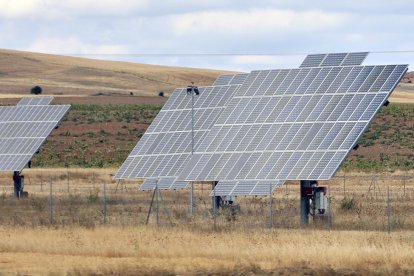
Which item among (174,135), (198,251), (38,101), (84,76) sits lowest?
(198,251)

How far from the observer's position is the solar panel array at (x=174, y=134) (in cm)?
5553

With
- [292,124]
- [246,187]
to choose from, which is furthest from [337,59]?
[246,187]

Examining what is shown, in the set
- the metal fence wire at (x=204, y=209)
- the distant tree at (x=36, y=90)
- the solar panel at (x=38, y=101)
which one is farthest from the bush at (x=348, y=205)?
the distant tree at (x=36, y=90)

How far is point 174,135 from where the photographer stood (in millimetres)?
58031

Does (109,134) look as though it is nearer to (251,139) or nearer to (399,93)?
(399,93)

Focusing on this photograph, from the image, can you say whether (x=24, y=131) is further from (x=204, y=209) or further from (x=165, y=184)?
(x=204, y=209)

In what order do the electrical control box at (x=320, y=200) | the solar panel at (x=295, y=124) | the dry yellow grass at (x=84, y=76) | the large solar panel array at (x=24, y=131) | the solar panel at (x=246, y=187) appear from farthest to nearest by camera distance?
1. the dry yellow grass at (x=84, y=76)
2. the large solar panel array at (x=24, y=131)
3. the electrical control box at (x=320, y=200)
4. the solar panel at (x=295, y=124)
5. the solar panel at (x=246, y=187)

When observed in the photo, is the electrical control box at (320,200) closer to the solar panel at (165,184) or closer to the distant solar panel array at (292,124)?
the distant solar panel array at (292,124)

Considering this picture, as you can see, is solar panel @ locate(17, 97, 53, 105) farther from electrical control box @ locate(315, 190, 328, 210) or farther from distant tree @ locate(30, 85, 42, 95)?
distant tree @ locate(30, 85, 42, 95)

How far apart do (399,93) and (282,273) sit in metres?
146

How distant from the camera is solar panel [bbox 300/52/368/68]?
1927 inches

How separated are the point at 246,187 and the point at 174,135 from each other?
1392cm

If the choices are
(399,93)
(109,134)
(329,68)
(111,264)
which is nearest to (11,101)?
(109,134)

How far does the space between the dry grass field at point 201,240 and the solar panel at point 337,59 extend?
5.82 m
